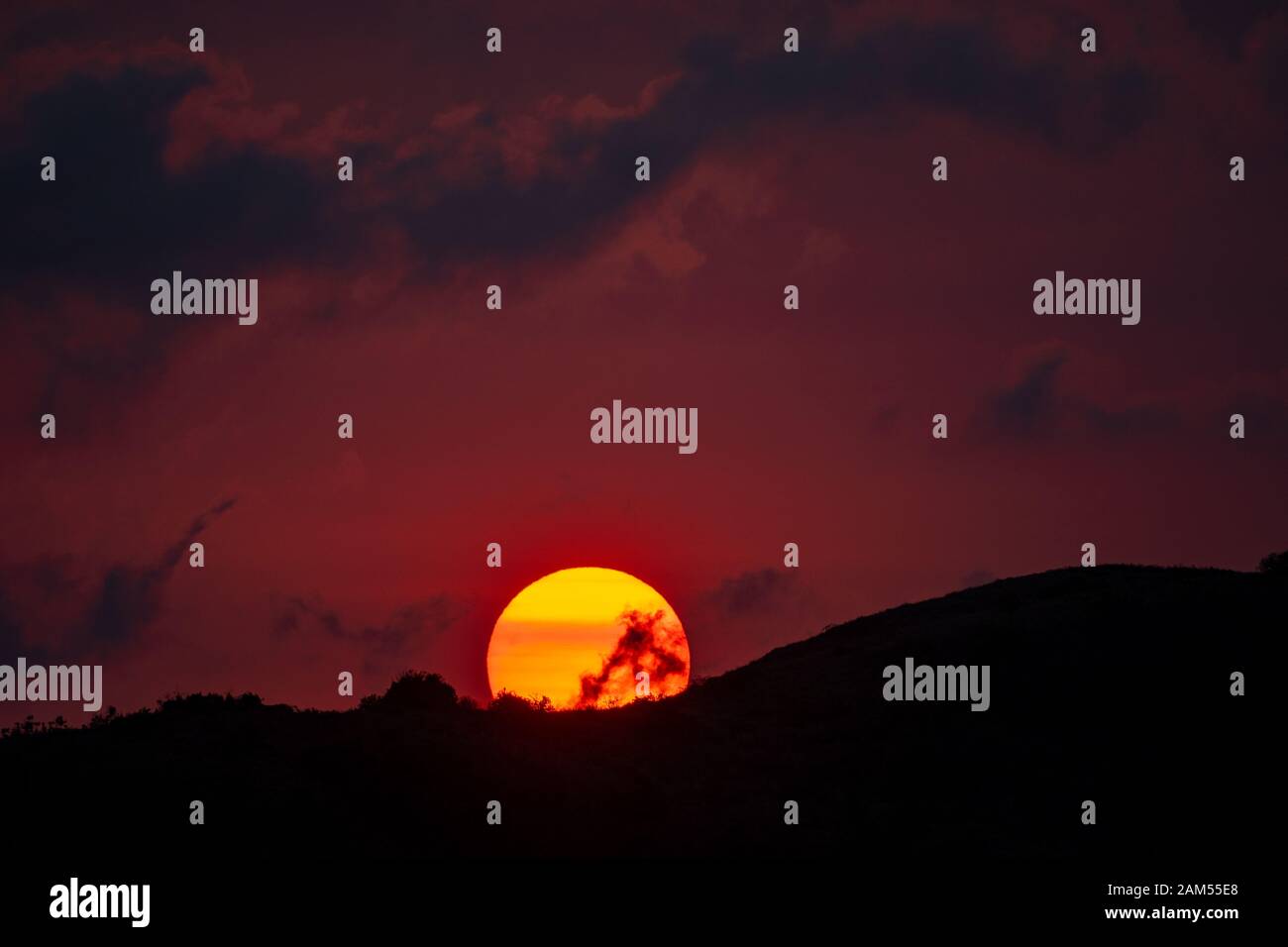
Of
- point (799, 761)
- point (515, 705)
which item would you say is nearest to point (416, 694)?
point (515, 705)

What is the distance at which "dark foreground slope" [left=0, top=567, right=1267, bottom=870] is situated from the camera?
5616cm

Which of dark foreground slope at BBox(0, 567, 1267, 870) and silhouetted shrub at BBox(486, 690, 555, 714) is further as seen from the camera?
silhouetted shrub at BBox(486, 690, 555, 714)

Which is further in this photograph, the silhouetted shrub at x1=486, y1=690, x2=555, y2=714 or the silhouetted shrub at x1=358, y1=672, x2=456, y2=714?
the silhouetted shrub at x1=358, y1=672, x2=456, y2=714

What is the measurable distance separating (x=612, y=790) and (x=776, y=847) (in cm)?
665

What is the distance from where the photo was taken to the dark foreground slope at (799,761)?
2211 inches

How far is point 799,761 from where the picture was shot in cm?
6925

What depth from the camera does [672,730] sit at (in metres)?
70.4

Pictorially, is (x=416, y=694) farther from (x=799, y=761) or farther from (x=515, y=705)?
(x=799, y=761)

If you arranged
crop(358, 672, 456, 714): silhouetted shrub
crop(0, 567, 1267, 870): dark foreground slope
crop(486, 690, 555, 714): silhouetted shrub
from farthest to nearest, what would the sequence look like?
1. crop(358, 672, 456, 714): silhouetted shrub
2. crop(486, 690, 555, 714): silhouetted shrub
3. crop(0, 567, 1267, 870): dark foreground slope

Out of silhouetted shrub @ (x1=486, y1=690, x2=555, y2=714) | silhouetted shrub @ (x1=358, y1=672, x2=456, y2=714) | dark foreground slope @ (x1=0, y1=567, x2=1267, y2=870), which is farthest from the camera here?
silhouetted shrub @ (x1=358, y1=672, x2=456, y2=714)

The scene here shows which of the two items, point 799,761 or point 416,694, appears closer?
point 799,761
